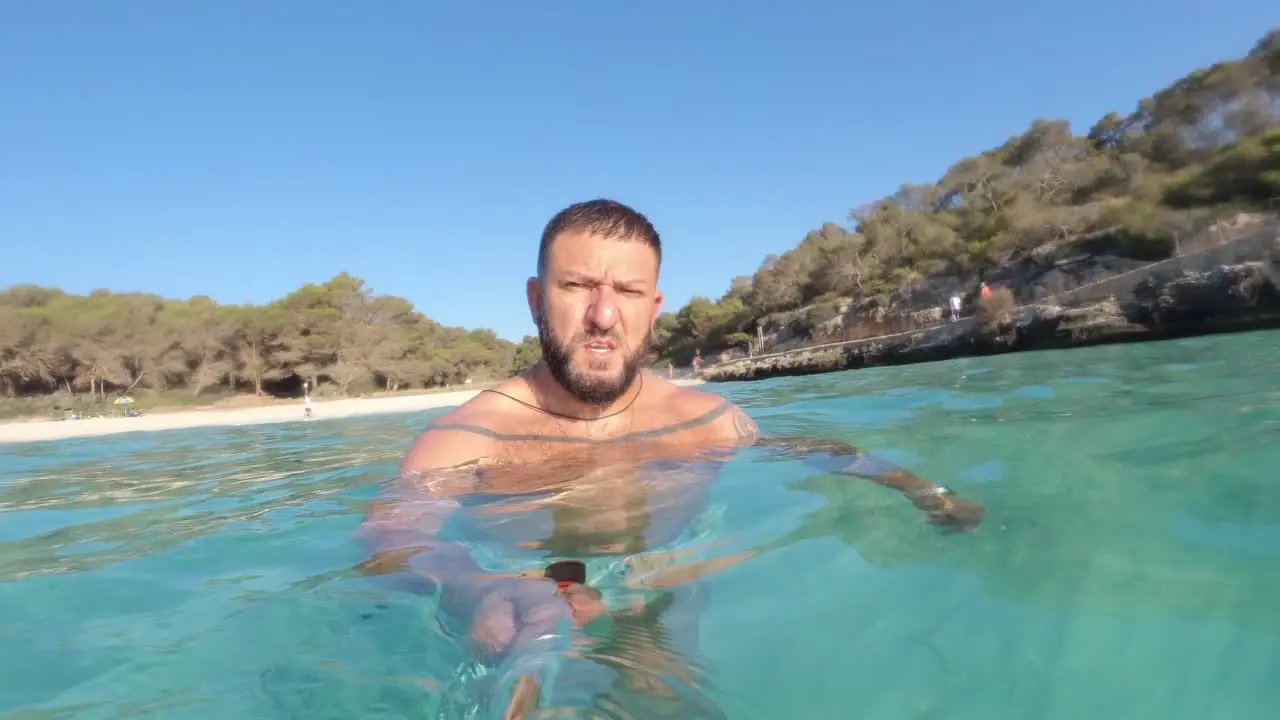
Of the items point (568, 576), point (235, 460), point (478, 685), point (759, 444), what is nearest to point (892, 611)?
point (568, 576)

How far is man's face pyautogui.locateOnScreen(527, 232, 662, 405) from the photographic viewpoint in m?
2.38

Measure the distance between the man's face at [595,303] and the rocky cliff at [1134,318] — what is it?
11674 mm

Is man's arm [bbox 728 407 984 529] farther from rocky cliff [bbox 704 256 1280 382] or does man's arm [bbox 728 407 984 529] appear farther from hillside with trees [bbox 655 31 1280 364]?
hillside with trees [bbox 655 31 1280 364]

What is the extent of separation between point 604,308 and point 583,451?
0.64 m

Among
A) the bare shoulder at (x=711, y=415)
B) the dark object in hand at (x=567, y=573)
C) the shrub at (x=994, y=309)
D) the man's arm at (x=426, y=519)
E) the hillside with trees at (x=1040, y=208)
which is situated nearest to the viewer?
the dark object in hand at (x=567, y=573)

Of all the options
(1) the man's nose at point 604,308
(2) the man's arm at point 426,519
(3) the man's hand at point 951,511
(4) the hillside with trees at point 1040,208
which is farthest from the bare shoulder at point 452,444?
(4) the hillside with trees at point 1040,208

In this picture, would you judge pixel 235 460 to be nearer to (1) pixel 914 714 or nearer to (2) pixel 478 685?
(2) pixel 478 685

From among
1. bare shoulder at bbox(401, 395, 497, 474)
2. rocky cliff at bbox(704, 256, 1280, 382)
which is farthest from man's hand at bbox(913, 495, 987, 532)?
rocky cliff at bbox(704, 256, 1280, 382)

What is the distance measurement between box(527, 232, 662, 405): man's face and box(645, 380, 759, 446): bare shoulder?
0.45 meters

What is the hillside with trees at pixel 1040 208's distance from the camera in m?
20.8

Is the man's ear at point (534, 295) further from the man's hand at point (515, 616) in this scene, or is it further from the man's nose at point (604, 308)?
the man's hand at point (515, 616)

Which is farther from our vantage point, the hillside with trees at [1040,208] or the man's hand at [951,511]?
the hillside with trees at [1040,208]

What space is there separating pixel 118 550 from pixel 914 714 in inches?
106

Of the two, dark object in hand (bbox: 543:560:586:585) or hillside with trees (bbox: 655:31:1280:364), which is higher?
hillside with trees (bbox: 655:31:1280:364)
